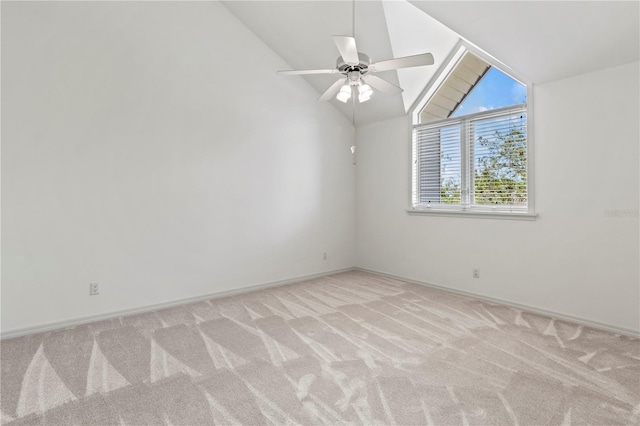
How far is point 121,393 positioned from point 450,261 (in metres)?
3.63

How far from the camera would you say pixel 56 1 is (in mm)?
2996

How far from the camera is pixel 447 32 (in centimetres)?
381

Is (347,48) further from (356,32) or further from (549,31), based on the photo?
(549,31)

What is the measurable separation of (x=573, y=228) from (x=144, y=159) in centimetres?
429

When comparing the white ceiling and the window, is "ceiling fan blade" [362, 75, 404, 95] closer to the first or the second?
the white ceiling

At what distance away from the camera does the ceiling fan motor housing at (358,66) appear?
2.41m

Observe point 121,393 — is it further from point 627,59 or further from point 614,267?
point 627,59

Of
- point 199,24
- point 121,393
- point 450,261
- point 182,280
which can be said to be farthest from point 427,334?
Answer: point 199,24

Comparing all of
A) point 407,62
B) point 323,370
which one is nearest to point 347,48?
point 407,62

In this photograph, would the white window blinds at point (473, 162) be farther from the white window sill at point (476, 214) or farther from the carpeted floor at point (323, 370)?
the carpeted floor at point (323, 370)

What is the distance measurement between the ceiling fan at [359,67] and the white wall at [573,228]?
1821 mm

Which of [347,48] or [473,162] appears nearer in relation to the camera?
[347,48]

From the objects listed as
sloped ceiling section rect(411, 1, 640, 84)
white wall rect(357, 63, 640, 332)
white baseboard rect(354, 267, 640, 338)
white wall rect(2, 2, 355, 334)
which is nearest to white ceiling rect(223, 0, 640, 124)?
sloped ceiling section rect(411, 1, 640, 84)

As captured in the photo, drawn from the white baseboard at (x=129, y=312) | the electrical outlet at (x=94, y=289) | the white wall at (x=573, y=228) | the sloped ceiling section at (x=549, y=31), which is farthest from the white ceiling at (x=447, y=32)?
the electrical outlet at (x=94, y=289)
